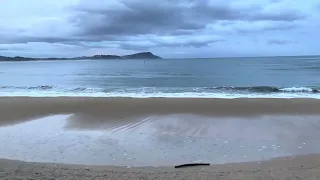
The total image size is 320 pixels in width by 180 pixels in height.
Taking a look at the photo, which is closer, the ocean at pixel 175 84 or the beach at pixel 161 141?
the beach at pixel 161 141

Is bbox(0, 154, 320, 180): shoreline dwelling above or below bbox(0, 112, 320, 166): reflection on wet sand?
above

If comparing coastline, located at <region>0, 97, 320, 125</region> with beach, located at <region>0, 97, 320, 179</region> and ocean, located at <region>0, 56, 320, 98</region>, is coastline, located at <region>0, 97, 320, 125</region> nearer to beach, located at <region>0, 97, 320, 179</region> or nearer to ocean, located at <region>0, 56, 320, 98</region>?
beach, located at <region>0, 97, 320, 179</region>

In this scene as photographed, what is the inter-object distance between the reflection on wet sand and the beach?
0.07ft

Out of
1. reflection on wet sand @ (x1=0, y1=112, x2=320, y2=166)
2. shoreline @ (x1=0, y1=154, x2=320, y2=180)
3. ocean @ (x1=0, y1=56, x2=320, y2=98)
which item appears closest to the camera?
shoreline @ (x1=0, y1=154, x2=320, y2=180)

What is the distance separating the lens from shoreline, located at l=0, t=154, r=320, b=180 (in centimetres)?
548

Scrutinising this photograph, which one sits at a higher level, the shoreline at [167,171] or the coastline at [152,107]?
the shoreline at [167,171]

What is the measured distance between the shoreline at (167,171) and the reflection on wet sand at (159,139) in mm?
451

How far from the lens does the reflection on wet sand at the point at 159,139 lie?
23.6 ft

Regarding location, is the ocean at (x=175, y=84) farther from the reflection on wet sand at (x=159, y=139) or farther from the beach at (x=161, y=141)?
the reflection on wet sand at (x=159, y=139)

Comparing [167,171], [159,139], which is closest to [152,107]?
[159,139]

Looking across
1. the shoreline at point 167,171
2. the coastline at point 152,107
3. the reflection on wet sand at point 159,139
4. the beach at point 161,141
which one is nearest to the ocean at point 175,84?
the coastline at point 152,107

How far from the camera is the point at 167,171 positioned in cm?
598

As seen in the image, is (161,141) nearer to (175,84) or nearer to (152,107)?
(152,107)

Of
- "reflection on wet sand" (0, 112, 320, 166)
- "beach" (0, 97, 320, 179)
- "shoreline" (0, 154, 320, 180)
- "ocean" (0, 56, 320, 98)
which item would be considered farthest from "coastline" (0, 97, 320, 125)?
"shoreline" (0, 154, 320, 180)
